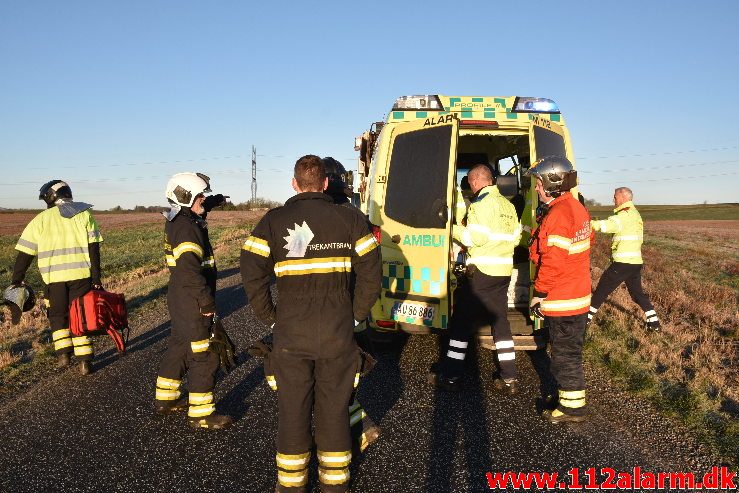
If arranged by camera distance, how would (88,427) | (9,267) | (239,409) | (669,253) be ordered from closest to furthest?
1. (88,427)
2. (239,409)
3. (9,267)
4. (669,253)

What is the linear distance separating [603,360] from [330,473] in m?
3.58

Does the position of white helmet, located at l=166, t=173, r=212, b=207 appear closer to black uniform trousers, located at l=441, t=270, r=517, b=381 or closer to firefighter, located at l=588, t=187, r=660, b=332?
black uniform trousers, located at l=441, t=270, r=517, b=381

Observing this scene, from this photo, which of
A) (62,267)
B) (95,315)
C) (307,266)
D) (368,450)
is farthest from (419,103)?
(62,267)

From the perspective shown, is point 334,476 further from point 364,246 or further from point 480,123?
point 480,123

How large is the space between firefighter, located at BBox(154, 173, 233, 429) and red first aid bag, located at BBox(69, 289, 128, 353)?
5.05ft

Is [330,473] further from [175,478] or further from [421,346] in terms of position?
[421,346]

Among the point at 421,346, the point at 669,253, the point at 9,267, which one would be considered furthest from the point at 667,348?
the point at 9,267

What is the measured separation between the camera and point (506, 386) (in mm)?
4699

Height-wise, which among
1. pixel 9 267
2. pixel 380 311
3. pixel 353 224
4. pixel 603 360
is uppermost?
pixel 353 224

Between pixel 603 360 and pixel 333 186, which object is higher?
pixel 333 186

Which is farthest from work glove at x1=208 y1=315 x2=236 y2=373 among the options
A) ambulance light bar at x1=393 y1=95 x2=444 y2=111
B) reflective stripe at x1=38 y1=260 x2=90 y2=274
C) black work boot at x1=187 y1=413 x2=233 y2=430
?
ambulance light bar at x1=393 y1=95 x2=444 y2=111

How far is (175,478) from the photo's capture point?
10.7 ft

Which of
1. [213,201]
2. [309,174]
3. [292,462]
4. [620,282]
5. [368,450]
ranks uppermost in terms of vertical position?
[309,174]

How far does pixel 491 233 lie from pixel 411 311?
1.07m
